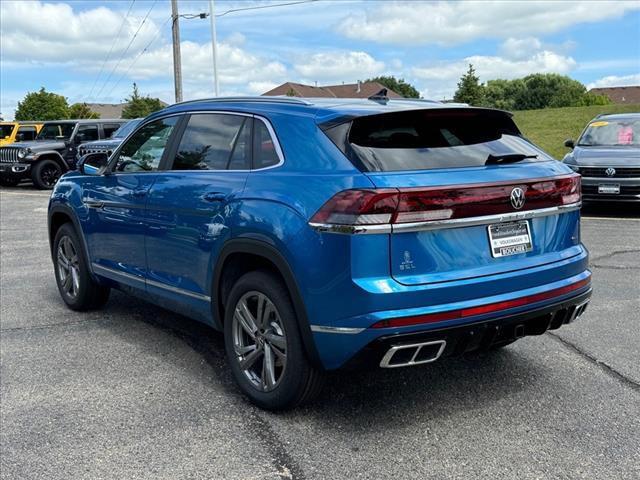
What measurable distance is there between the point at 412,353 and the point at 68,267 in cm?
399

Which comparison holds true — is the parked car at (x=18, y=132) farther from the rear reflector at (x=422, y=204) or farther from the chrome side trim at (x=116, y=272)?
the rear reflector at (x=422, y=204)

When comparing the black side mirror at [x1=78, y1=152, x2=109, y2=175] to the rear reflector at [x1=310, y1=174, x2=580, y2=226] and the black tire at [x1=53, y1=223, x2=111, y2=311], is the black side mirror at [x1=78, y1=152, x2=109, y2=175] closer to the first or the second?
the black tire at [x1=53, y1=223, x2=111, y2=311]

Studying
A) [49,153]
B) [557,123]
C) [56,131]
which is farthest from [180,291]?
[557,123]

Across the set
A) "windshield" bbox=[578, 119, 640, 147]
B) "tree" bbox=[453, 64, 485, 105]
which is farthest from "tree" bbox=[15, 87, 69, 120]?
"windshield" bbox=[578, 119, 640, 147]

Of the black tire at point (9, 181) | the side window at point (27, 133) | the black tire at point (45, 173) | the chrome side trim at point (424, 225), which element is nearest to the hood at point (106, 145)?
the black tire at point (45, 173)

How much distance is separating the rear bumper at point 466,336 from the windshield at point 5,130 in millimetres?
22653

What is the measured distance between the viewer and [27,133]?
22.7 m

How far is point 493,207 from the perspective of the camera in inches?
133

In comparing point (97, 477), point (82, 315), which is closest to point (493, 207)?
point (97, 477)

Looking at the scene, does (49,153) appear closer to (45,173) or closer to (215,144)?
(45,173)

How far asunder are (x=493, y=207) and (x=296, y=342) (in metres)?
1.22

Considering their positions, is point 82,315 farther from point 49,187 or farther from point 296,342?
point 49,187

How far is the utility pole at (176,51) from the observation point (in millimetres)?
27859

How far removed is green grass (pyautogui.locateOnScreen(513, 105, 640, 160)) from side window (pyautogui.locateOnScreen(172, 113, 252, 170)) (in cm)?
2589
